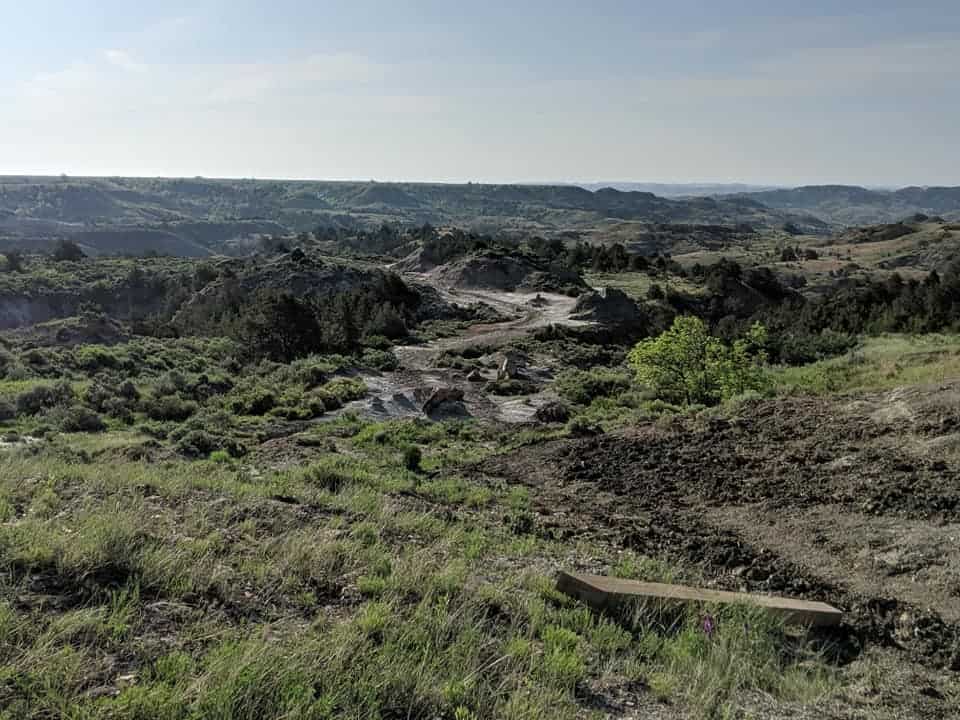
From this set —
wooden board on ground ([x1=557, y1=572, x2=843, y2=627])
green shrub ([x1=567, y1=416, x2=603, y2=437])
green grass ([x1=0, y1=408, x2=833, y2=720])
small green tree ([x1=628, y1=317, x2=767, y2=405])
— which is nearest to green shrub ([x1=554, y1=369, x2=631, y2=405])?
small green tree ([x1=628, y1=317, x2=767, y2=405])

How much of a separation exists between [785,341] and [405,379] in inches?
708

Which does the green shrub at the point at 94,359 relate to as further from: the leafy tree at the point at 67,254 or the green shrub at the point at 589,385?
the leafy tree at the point at 67,254

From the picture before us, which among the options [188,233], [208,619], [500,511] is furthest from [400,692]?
[188,233]

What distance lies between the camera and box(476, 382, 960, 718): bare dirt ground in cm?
610

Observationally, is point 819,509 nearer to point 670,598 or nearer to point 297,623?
point 670,598

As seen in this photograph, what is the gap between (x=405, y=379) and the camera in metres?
28.2

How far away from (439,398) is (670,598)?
1613cm

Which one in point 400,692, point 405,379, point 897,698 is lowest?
point 405,379

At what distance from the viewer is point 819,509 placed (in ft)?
30.9

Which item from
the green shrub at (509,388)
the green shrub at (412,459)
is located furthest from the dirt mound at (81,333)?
the green shrub at (412,459)

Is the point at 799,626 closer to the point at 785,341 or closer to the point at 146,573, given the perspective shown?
the point at 146,573

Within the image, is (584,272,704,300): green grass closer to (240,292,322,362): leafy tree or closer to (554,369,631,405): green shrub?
(554,369,631,405): green shrub

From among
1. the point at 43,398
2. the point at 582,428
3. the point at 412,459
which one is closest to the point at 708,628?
the point at 412,459

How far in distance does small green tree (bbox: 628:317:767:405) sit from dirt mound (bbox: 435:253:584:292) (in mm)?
38102
